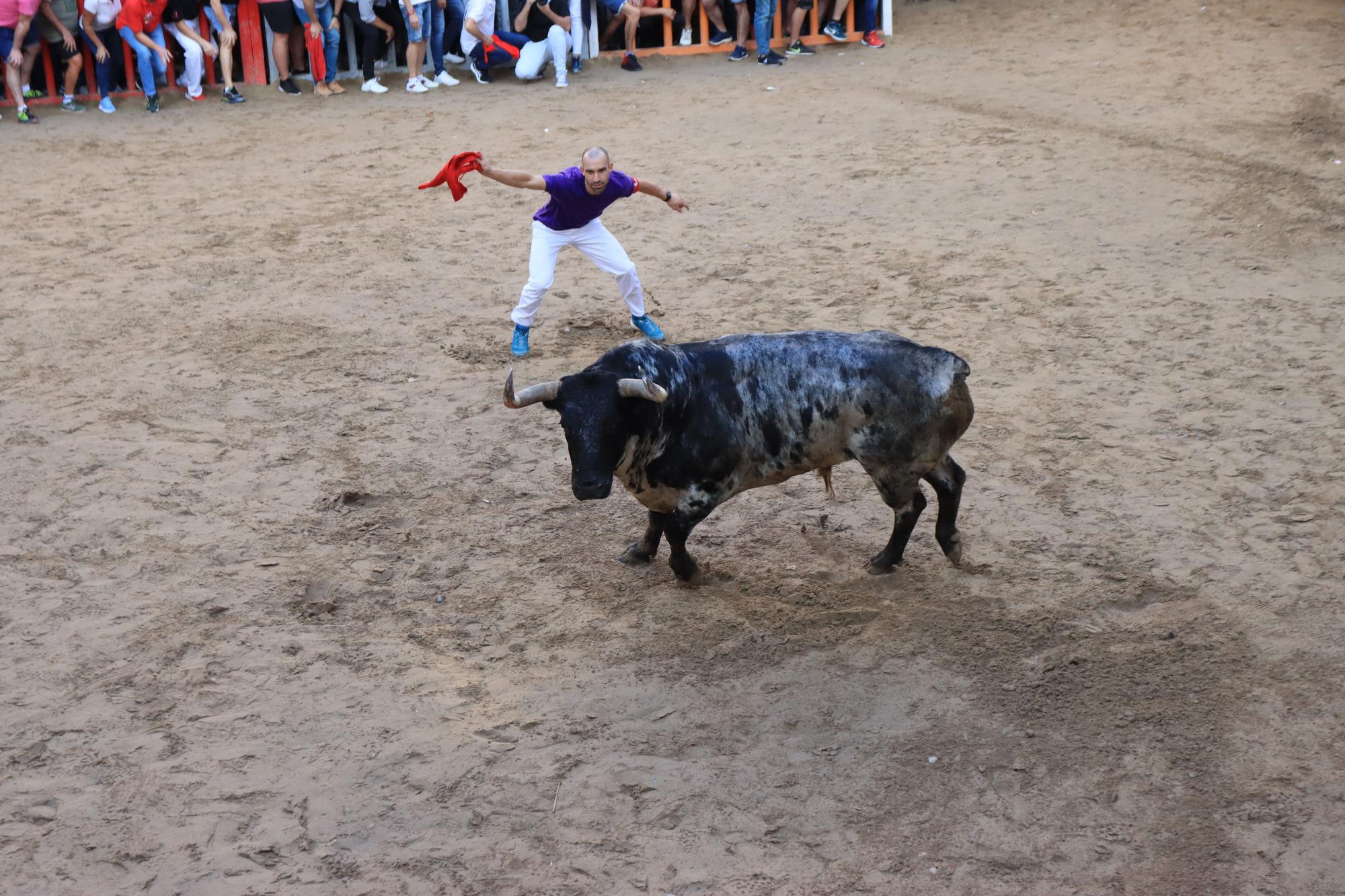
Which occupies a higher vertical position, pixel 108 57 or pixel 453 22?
pixel 453 22

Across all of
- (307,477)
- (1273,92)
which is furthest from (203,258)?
(1273,92)

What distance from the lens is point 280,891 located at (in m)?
4.29

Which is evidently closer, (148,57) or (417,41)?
(148,57)

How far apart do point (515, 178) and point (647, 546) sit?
2858mm

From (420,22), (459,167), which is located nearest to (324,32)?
(420,22)

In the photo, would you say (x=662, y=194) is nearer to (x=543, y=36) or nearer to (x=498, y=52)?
(x=543, y=36)

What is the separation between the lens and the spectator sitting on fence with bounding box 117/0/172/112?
13.9 m

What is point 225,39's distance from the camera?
14.6 metres

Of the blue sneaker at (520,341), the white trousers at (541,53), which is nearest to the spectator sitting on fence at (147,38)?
the white trousers at (541,53)

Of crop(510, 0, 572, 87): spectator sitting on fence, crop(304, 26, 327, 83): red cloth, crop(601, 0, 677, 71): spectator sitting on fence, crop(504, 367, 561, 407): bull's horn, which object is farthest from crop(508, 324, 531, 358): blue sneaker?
crop(601, 0, 677, 71): spectator sitting on fence

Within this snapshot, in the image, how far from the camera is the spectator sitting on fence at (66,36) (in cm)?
1387

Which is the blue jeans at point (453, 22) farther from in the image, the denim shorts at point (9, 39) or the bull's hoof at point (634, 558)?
the bull's hoof at point (634, 558)

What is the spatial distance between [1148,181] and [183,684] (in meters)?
9.28

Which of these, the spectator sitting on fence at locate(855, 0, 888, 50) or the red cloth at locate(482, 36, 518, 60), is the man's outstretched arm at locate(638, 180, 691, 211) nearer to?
the red cloth at locate(482, 36, 518, 60)
